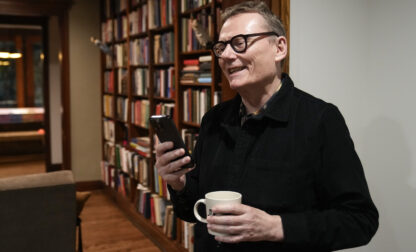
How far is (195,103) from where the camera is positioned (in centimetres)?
300

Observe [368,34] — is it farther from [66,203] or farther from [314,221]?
[66,203]

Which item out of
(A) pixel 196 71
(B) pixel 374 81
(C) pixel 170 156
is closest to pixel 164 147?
(C) pixel 170 156

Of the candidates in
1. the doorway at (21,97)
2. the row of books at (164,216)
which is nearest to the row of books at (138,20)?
the row of books at (164,216)

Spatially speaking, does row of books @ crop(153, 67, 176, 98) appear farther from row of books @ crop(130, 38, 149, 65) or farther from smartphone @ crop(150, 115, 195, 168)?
smartphone @ crop(150, 115, 195, 168)

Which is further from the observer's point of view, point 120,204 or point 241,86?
point 120,204

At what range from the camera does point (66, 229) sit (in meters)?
2.36

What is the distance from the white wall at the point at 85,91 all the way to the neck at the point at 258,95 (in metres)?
4.46

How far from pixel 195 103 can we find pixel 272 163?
1900 millimetres

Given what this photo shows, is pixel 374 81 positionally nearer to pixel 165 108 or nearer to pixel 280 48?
pixel 280 48

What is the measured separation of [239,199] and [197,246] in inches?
13.2

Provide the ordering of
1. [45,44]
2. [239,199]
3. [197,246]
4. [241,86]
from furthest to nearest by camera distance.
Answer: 1. [45,44]
2. [197,246]
3. [241,86]
4. [239,199]

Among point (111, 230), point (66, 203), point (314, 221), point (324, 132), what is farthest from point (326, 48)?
point (111, 230)

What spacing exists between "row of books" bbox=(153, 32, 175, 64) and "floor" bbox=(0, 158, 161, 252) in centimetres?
161

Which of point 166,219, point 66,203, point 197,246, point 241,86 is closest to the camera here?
point 241,86
